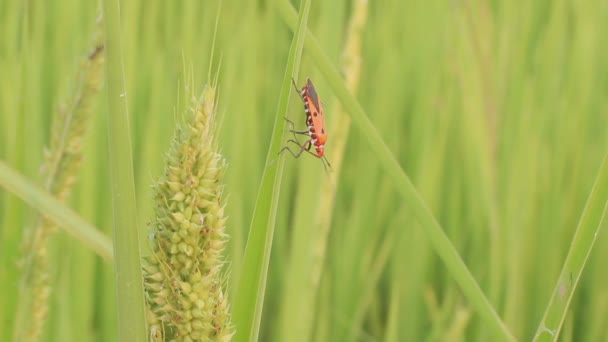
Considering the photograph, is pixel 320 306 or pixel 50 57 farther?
pixel 50 57

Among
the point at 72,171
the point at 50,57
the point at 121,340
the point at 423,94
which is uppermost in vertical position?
the point at 50,57

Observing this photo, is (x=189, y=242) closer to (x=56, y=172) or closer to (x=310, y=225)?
(x=56, y=172)

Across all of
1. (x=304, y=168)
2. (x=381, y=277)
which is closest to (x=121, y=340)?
(x=304, y=168)

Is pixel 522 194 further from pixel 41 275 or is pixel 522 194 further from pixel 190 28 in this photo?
pixel 41 275

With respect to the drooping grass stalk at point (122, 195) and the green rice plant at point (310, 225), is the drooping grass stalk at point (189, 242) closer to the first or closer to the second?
the drooping grass stalk at point (122, 195)

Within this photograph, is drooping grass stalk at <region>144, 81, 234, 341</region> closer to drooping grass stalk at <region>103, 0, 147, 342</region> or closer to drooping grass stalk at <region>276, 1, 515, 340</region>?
drooping grass stalk at <region>103, 0, 147, 342</region>

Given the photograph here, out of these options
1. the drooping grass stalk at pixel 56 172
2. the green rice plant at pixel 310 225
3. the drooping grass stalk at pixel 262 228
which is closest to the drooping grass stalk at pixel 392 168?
the drooping grass stalk at pixel 262 228
